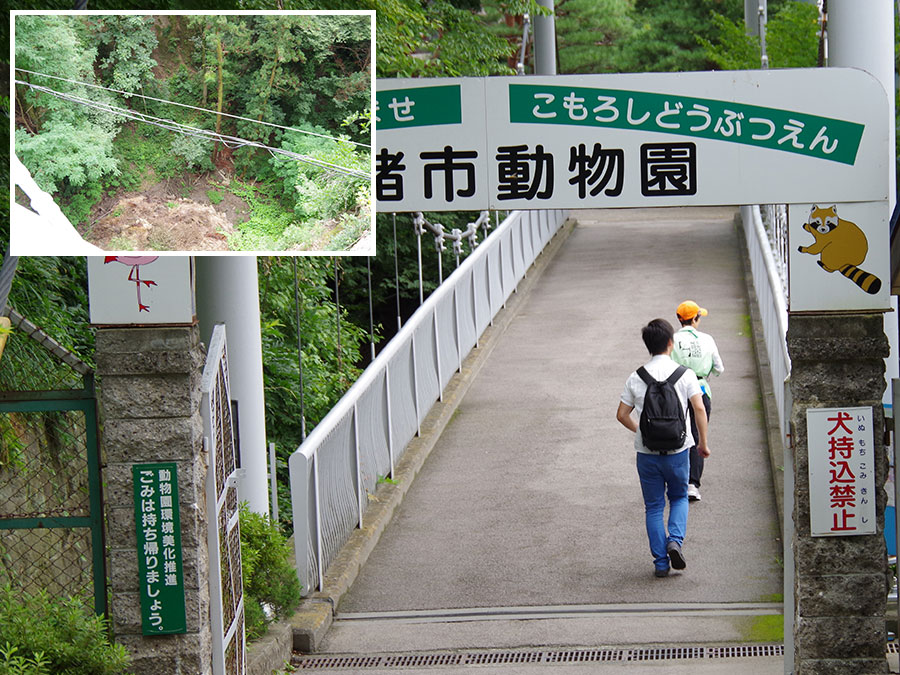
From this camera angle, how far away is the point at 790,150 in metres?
5.79

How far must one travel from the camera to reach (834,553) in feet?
19.9

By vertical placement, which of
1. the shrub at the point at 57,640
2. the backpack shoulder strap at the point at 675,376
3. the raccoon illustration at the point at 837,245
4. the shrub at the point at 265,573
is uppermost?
the raccoon illustration at the point at 837,245

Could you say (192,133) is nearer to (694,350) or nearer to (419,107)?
(419,107)

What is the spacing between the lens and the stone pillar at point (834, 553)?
5.99 meters

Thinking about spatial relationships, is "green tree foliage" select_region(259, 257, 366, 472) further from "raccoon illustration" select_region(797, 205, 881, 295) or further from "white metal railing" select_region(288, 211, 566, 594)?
"raccoon illustration" select_region(797, 205, 881, 295)

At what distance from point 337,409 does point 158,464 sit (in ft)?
11.0

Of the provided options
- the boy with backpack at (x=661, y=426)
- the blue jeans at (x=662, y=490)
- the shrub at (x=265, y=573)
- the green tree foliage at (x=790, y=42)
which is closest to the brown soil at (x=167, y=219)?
the shrub at (x=265, y=573)

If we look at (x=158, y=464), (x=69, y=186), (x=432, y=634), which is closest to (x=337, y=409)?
(x=432, y=634)

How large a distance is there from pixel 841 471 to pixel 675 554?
114 inches

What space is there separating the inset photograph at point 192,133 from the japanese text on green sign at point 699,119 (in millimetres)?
1646

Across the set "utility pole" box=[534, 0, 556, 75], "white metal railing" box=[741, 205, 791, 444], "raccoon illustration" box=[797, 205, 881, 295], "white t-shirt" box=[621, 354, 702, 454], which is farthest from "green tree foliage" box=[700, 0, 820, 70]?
"raccoon illustration" box=[797, 205, 881, 295]

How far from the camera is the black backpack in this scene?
8.23 meters

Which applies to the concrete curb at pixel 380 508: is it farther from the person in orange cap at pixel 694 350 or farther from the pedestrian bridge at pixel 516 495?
the person in orange cap at pixel 694 350

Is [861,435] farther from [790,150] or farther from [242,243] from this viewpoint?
[242,243]
